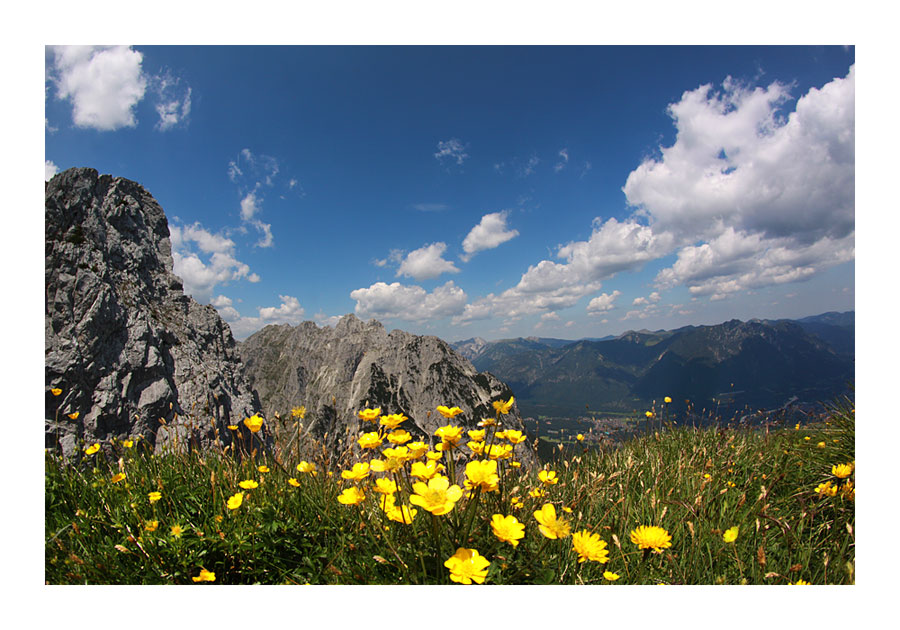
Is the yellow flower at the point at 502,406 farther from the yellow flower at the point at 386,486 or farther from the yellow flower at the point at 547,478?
the yellow flower at the point at 386,486

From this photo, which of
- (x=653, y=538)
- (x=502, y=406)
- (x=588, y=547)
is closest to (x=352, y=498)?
(x=502, y=406)

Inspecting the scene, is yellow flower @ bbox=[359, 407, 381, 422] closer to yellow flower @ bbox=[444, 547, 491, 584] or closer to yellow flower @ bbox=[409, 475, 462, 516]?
yellow flower @ bbox=[409, 475, 462, 516]

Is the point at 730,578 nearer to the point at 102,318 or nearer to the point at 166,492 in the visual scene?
the point at 166,492


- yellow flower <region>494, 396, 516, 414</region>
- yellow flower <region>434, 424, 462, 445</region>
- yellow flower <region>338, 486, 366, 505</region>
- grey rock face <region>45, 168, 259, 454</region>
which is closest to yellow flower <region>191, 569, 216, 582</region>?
yellow flower <region>338, 486, 366, 505</region>

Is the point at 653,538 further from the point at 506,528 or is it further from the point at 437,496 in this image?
the point at 437,496

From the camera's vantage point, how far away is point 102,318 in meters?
16.3

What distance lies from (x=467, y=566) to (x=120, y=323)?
74.5ft

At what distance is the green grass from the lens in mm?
1909

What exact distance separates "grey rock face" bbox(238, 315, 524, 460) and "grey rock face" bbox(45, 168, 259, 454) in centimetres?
1301

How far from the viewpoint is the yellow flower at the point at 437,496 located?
1465mm

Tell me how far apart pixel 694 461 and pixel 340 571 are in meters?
3.93

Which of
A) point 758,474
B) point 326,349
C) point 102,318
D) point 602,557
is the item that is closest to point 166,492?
point 602,557

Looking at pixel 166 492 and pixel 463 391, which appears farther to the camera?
pixel 463 391

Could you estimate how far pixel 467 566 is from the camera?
1508mm
